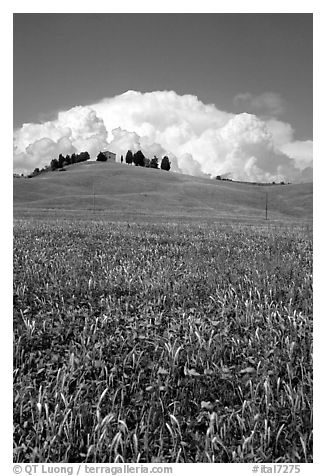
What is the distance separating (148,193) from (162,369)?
102 meters

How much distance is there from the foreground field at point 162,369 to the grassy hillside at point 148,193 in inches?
2976

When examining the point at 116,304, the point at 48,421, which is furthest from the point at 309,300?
the point at 48,421

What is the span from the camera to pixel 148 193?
104 meters

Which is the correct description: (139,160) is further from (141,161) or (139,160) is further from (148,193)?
(148,193)

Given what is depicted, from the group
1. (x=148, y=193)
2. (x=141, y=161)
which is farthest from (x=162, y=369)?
(x=141, y=161)

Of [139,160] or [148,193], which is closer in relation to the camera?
[148,193]

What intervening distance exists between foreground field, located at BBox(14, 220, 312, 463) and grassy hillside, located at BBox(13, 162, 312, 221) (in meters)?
75.6

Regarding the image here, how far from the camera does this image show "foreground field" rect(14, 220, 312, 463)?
8.98 ft

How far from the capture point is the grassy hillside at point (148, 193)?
291ft

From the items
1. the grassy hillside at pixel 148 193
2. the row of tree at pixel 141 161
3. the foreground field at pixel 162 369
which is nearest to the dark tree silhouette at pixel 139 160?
the row of tree at pixel 141 161

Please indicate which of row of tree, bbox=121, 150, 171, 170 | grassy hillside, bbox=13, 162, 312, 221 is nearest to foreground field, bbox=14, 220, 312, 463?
grassy hillside, bbox=13, 162, 312, 221

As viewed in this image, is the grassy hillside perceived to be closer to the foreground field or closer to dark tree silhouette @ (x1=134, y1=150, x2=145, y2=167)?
dark tree silhouette @ (x1=134, y1=150, x2=145, y2=167)

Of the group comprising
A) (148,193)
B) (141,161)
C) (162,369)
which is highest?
(141,161)
